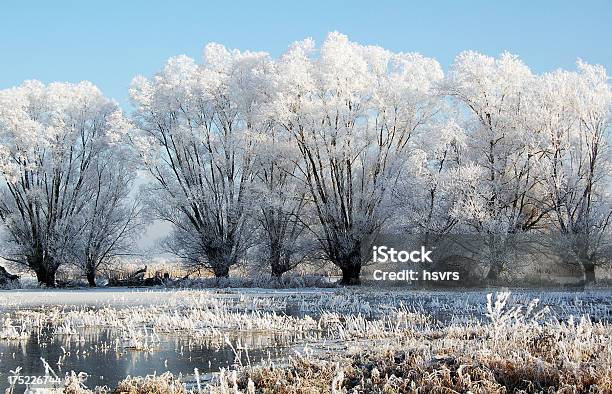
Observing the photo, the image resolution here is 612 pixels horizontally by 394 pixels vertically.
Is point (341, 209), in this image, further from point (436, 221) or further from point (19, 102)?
point (19, 102)

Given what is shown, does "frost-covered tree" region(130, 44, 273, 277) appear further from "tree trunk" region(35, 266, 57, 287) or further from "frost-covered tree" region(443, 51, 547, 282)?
"frost-covered tree" region(443, 51, 547, 282)

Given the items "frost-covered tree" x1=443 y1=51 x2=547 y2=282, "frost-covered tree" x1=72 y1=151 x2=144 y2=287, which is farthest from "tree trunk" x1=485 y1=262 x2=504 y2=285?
"frost-covered tree" x1=72 y1=151 x2=144 y2=287

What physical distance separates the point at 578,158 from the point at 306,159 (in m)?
14.4

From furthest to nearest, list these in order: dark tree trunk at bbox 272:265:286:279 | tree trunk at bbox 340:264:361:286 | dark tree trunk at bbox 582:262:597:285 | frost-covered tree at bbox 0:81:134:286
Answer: frost-covered tree at bbox 0:81:134:286, dark tree trunk at bbox 272:265:286:279, tree trunk at bbox 340:264:361:286, dark tree trunk at bbox 582:262:597:285

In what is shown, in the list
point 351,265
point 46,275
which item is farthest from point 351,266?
point 46,275

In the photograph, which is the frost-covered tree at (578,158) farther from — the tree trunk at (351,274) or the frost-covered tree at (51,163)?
the frost-covered tree at (51,163)

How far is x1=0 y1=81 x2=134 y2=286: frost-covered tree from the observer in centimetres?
4197

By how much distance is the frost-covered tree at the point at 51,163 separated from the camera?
41969 millimetres

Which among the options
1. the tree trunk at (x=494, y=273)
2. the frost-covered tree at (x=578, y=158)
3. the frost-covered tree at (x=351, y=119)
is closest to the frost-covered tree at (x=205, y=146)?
the frost-covered tree at (x=351, y=119)

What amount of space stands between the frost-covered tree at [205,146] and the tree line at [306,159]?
0.12 metres

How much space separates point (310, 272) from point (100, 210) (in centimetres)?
1389

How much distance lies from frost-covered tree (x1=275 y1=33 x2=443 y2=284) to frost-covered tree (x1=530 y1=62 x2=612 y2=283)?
638 centimetres

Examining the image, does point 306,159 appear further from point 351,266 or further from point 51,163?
point 51,163

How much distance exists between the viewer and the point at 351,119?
38.0m
